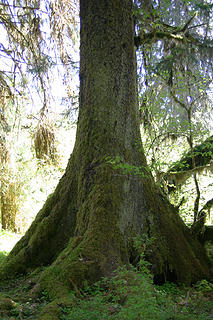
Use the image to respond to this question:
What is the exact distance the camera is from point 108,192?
185 inches

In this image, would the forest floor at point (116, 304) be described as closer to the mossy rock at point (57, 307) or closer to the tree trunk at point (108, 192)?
the mossy rock at point (57, 307)

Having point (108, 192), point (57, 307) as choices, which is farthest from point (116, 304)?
point (108, 192)

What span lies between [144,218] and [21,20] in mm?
5582

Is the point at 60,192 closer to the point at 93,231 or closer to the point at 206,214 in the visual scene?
the point at 93,231

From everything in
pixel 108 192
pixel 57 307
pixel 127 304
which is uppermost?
pixel 108 192

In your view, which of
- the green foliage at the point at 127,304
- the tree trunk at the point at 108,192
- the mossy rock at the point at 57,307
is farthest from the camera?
the tree trunk at the point at 108,192

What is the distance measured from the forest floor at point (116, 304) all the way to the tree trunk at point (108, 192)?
1.39ft

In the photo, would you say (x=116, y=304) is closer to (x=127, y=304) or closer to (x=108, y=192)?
(x=127, y=304)

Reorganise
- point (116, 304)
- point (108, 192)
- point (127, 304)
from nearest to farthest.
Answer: point (127, 304) < point (116, 304) < point (108, 192)

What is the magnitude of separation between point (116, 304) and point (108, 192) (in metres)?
1.67

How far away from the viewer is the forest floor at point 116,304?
2932 millimetres

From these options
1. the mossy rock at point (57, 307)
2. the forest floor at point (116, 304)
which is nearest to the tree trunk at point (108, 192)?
the forest floor at point (116, 304)

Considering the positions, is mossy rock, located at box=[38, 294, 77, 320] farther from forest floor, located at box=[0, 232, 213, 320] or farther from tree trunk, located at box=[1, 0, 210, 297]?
tree trunk, located at box=[1, 0, 210, 297]

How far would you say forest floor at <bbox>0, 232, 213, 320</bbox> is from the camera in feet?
9.62
